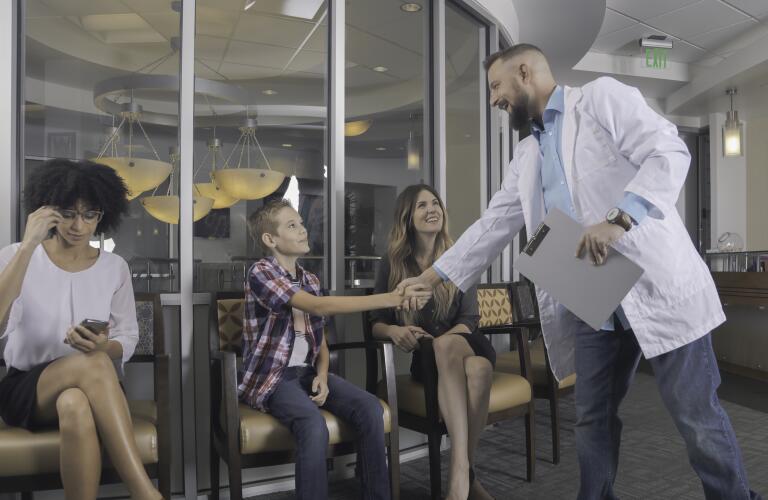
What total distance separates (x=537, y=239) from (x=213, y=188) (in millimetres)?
1705

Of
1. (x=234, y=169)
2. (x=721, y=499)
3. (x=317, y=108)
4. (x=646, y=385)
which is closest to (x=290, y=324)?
(x=234, y=169)

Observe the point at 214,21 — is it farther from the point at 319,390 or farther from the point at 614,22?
the point at 614,22

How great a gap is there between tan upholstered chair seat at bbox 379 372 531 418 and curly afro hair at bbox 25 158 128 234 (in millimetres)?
1324

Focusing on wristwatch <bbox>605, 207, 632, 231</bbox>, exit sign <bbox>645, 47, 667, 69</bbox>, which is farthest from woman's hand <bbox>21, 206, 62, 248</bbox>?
exit sign <bbox>645, 47, 667, 69</bbox>

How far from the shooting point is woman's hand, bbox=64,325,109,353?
2.05 m

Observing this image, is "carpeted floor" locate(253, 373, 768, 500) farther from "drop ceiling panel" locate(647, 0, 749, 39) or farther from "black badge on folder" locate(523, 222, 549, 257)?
"drop ceiling panel" locate(647, 0, 749, 39)

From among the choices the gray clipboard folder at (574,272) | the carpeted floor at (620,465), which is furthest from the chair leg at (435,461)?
the gray clipboard folder at (574,272)

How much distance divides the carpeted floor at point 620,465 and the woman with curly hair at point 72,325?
3.43ft

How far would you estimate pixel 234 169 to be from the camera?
10.1 feet

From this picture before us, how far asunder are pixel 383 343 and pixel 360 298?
0.24 m

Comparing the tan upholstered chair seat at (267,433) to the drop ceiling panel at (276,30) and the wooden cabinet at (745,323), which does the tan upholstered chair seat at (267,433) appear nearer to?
the drop ceiling panel at (276,30)

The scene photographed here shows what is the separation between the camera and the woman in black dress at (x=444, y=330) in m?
2.56

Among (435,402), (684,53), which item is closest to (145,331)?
(435,402)

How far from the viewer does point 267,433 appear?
2.21 m
